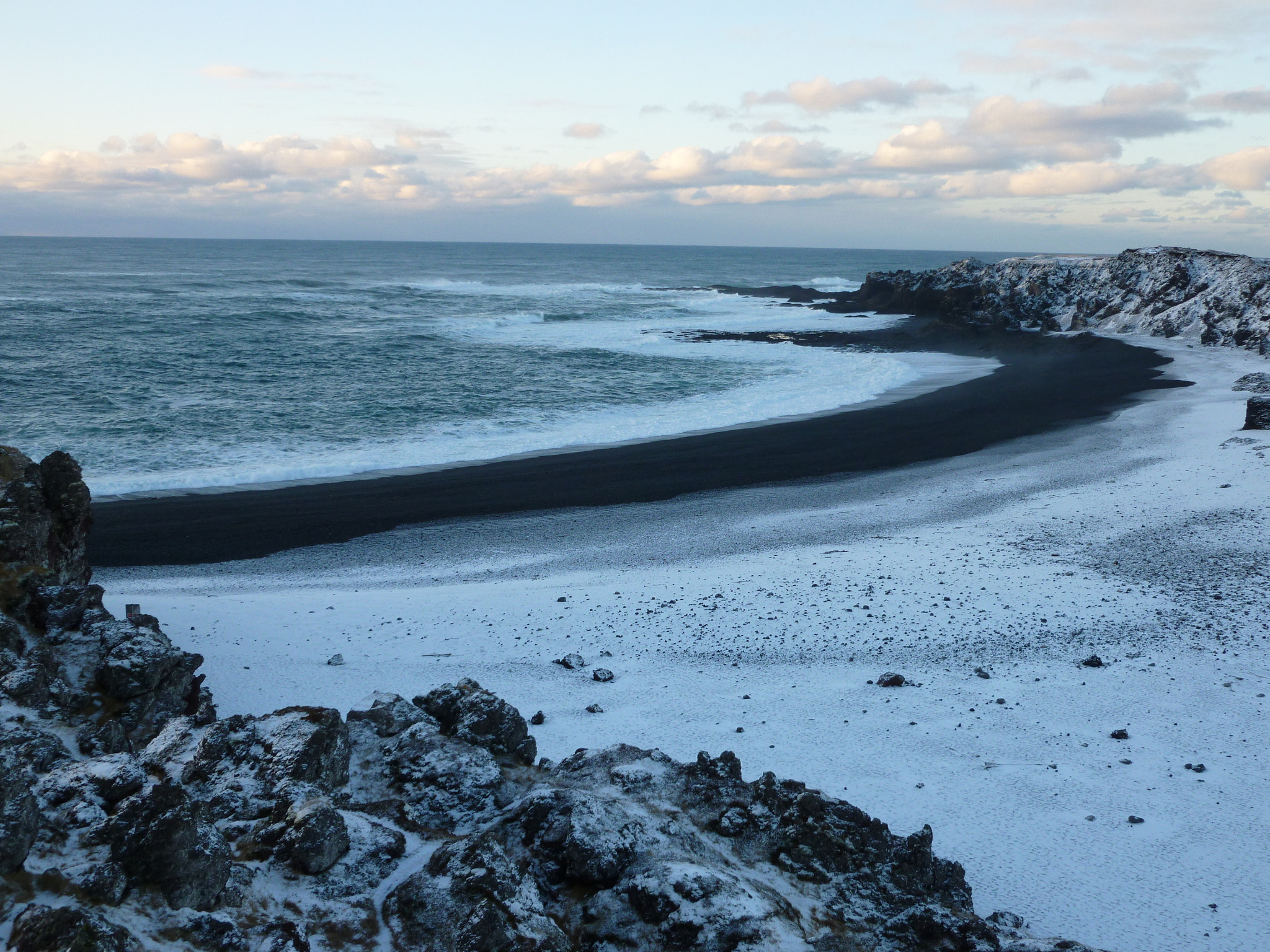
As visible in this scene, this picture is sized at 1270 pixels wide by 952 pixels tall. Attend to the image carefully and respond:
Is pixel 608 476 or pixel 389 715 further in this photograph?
pixel 608 476

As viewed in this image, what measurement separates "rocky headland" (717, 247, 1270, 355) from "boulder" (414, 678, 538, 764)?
4090 cm

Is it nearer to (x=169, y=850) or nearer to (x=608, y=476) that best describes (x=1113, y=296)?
(x=608, y=476)

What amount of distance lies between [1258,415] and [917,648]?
1572 centimetres

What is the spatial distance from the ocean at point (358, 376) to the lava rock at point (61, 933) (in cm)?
1752

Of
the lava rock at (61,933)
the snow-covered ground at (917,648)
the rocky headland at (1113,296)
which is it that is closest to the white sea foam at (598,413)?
the snow-covered ground at (917,648)

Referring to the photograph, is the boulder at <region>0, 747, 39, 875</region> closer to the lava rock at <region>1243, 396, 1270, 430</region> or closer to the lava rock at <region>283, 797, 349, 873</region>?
the lava rock at <region>283, 797, 349, 873</region>

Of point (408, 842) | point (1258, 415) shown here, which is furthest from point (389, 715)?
point (1258, 415)

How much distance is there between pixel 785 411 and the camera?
91.3 ft

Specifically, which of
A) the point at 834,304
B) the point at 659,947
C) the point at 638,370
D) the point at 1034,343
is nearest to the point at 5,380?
→ the point at 638,370

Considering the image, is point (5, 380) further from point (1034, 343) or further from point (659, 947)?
point (1034, 343)

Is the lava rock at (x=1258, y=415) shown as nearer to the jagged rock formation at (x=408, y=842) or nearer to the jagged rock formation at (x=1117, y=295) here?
the jagged rock formation at (x=408, y=842)

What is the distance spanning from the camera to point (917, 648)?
30.7 ft

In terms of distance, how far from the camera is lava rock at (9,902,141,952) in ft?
10.8

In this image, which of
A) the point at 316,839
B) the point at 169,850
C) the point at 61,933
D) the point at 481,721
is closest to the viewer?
the point at 61,933
